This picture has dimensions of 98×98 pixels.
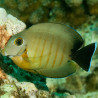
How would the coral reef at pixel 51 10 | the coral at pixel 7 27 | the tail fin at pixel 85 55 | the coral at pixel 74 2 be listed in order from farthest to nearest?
the coral reef at pixel 51 10 → the coral at pixel 74 2 → the coral at pixel 7 27 → the tail fin at pixel 85 55

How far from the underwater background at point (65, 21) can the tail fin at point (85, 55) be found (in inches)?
29.1

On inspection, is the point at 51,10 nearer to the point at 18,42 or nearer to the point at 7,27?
the point at 7,27

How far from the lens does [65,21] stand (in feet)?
11.8

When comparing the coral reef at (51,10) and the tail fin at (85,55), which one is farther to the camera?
the coral reef at (51,10)

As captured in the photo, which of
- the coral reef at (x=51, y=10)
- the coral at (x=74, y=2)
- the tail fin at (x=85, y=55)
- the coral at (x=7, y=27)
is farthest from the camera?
the coral reef at (x=51, y=10)

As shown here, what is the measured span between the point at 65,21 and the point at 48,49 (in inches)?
93.4

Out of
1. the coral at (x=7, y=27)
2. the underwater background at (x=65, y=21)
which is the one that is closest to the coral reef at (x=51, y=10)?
the underwater background at (x=65, y=21)

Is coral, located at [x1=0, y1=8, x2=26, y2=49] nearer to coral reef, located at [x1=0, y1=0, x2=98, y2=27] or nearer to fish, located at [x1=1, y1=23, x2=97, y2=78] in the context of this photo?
fish, located at [x1=1, y1=23, x2=97, y2=78]

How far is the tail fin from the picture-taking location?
4.26 ft

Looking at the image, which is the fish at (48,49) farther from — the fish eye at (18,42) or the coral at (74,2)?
the coral at (74,2)

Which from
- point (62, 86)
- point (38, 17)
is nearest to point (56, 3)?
point (38, 17)

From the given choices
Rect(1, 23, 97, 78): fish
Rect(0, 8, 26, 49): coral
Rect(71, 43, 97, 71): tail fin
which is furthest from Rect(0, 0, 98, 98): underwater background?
Rect(71, 43, 97, 71): tail fin

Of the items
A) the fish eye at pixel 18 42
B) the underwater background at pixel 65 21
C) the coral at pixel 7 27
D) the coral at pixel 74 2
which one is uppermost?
the fish eye at pixel 18 42

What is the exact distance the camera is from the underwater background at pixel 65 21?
6.11 ft
